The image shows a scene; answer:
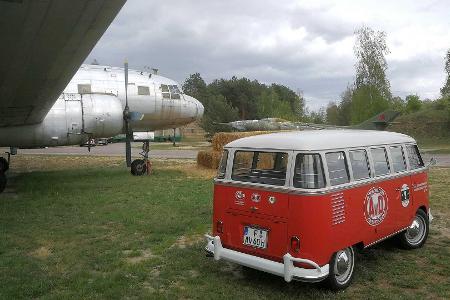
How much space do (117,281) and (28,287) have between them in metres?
1.30

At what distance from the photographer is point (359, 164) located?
6.63 metres

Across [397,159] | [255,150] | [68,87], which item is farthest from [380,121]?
[255,150]

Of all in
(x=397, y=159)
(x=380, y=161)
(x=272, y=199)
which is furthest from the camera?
(x=397, y=159)

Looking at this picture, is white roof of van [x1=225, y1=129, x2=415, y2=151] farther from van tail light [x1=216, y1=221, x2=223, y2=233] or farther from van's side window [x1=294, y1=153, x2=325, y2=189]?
van tail light [x1=216, y1=221, x2=223, y2=233]

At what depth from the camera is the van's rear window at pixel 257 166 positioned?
6.44m

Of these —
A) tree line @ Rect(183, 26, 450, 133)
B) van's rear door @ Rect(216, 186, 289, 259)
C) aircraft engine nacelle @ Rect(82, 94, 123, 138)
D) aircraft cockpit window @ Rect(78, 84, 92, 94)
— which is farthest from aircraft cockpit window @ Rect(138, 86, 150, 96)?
tree line @ Rect(183, 26, 450, 133)

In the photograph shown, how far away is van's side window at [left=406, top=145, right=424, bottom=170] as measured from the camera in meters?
7.93

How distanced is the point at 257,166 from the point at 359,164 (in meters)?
1.61

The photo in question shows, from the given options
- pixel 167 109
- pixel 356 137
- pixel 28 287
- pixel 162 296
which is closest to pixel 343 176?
pixel 356 137

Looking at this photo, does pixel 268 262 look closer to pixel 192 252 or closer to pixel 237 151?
pixel 237 151

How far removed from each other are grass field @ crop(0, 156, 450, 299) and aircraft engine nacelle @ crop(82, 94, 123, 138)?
13.9 ft

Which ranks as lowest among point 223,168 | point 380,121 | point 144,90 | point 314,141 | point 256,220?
point 256,220

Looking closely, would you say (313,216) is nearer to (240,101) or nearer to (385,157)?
(385,157)

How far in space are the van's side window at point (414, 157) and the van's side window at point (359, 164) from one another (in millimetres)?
1623
